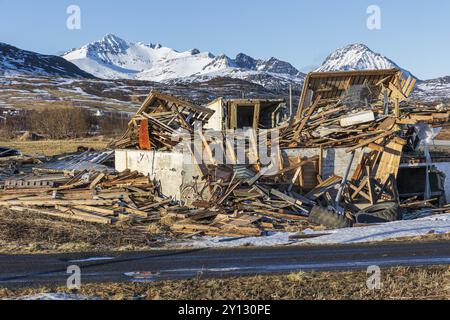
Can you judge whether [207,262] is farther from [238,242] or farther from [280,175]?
[280,175]

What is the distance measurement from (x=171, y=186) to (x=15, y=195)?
5960mm

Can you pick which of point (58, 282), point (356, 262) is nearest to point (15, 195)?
point (58, 282)

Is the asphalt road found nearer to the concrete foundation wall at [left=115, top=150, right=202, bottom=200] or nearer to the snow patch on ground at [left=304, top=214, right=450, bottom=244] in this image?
the snow patch on ground at [left=304, top=214, right=450, bottom=244]

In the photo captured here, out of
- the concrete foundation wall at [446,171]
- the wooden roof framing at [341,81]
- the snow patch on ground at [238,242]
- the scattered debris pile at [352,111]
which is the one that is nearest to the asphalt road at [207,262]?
the snow patch on ground at [238,242]

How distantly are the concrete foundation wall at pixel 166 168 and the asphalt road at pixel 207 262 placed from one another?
7.04 m

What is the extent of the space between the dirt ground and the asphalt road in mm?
745

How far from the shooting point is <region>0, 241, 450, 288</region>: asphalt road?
10438 millimetres

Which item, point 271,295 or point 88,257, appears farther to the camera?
point 88,257

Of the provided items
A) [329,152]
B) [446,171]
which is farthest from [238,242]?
[446,171]

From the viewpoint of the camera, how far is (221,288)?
29.7ft

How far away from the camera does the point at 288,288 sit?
893 cm

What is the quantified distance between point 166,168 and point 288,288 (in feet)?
42.6

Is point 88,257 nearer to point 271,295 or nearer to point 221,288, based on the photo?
point 221,288

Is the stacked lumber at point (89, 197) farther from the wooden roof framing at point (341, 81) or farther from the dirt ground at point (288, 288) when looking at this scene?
the wooden roof framing at point (341, 81)
